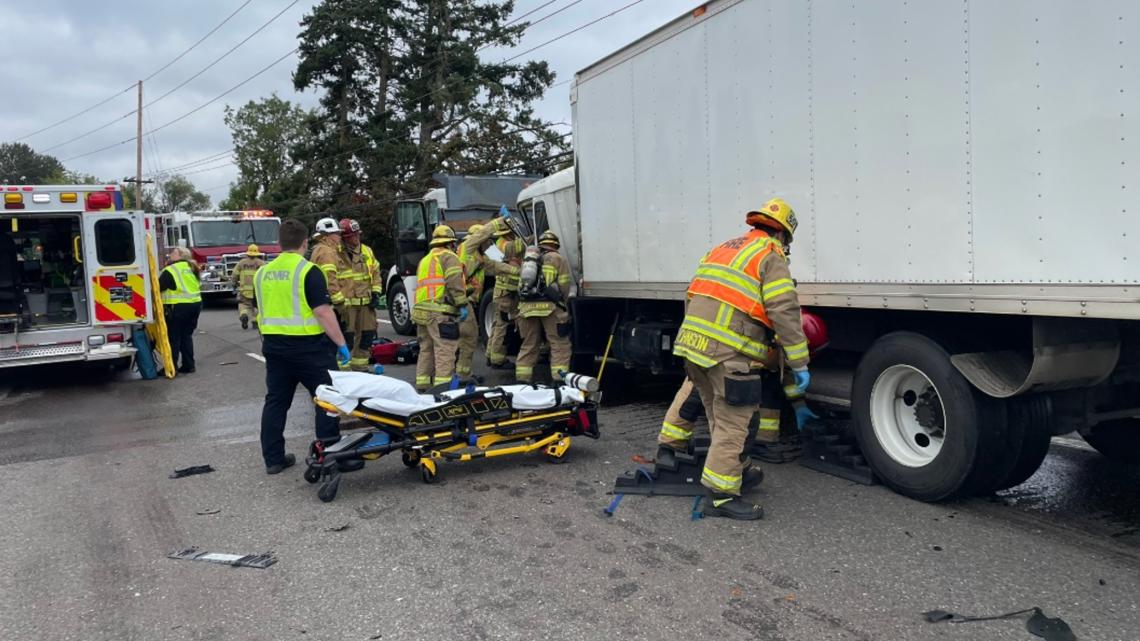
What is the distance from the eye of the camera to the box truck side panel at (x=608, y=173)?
23.0 feet

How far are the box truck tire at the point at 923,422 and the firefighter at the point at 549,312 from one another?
369 centimetres

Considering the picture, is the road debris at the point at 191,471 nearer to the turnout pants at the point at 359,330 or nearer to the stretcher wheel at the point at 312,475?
the stretcher wheel at the point at 312,475

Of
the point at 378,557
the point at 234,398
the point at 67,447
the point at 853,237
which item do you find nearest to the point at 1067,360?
the point at 853,237

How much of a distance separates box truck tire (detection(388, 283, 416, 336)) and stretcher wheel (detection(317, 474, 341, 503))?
8.92 meters

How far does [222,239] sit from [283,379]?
747 inches

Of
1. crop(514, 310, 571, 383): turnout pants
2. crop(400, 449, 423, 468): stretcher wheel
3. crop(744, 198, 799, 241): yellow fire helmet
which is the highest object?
crop(744, 198, 799, 241): yellow fire helmet

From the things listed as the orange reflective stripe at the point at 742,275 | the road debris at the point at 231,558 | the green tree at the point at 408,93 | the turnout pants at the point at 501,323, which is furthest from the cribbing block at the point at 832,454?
the green tree at the point at 408,93

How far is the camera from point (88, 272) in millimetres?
9570

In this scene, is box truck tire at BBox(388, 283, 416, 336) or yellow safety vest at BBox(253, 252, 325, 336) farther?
box truck tire at BBox(388, 283, 416, 336)

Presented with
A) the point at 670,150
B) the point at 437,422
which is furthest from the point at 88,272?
the point at 670,150

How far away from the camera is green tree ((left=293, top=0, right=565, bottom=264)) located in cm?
3130

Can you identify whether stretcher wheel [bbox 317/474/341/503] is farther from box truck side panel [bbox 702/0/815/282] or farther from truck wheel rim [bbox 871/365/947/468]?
truck wheel rim [bbox 871/365/947/468]

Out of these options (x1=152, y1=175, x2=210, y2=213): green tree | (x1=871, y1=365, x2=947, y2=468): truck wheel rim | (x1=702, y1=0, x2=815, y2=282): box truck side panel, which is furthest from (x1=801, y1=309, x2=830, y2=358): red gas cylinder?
(x1=152, y1=175, x2=210, y2=213): green tree

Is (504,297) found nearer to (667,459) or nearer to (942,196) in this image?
(667,459)
